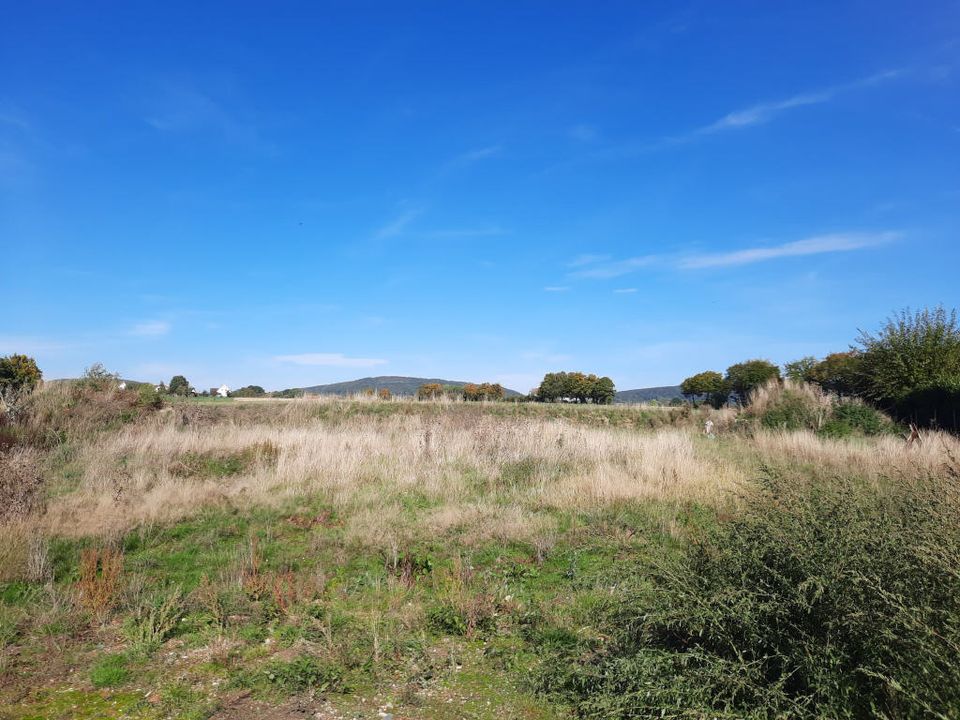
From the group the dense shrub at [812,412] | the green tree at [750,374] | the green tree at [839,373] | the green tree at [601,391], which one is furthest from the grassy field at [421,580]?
the green tree at [601,391]

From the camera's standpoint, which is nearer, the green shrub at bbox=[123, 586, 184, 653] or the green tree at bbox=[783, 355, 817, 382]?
the green shrub at bbox=[123, 586, 184, 653]

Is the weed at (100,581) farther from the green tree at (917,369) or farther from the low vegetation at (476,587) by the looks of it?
the green tree at (917,369)

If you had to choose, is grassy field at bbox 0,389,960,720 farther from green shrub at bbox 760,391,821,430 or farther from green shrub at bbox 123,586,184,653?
green shrub at bbox 760,391,821,430

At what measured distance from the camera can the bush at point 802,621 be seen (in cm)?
289

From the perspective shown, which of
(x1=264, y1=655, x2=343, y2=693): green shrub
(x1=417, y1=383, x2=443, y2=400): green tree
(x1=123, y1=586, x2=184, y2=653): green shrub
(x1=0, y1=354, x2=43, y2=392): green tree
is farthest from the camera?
(x1=417, y1=383, x2=443, y2=400): green tree

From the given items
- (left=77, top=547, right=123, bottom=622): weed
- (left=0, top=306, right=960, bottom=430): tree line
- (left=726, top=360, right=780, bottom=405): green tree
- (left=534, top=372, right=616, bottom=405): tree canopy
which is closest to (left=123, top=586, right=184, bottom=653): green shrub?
(left=77, top=547, right=123, bottom=622): weed

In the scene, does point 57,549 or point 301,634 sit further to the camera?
point 57,549

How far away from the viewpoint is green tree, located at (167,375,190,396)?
29366mm

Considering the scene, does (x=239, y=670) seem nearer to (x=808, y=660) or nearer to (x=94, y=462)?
(x=808, y=660)

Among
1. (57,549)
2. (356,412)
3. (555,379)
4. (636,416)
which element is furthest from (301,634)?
(555,379)

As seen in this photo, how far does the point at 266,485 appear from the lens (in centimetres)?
1073

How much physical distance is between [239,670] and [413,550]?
3.01 metres

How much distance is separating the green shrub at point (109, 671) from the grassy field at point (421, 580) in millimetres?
15

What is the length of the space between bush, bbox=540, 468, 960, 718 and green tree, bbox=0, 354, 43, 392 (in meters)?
Result: 24.8
